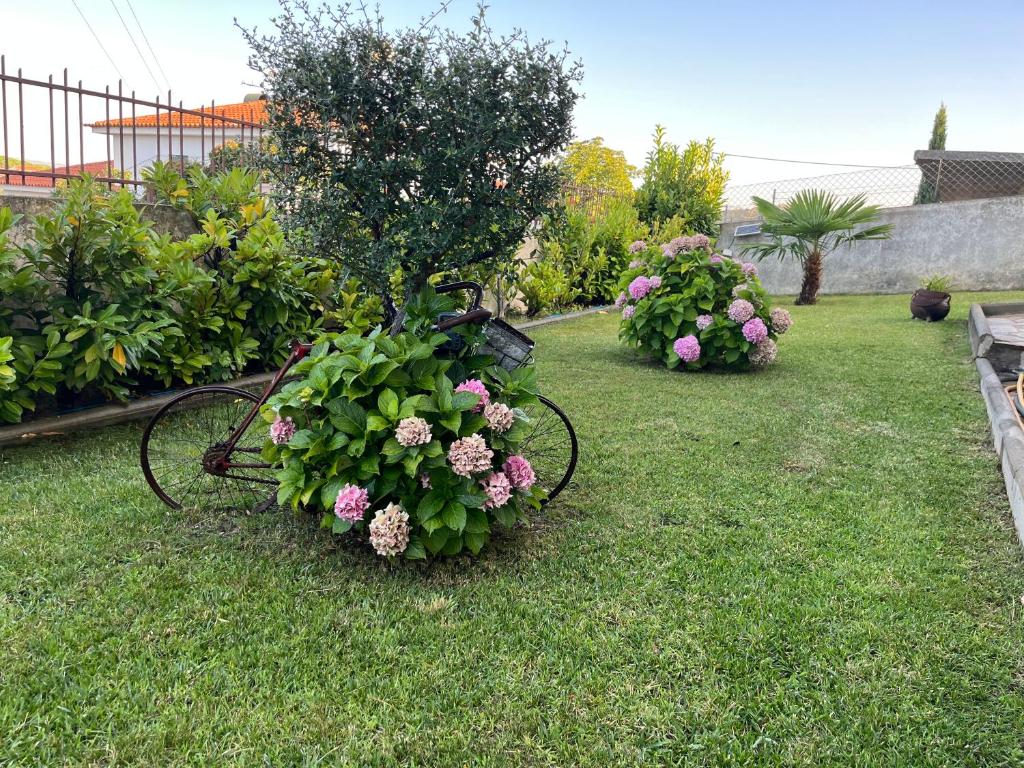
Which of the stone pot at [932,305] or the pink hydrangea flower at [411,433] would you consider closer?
the pink hydrangea flower at [411,433]

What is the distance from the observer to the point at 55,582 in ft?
7.23

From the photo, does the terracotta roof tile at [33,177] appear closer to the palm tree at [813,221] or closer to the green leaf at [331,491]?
the green leaf at [331,491]

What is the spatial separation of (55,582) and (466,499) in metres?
1.38

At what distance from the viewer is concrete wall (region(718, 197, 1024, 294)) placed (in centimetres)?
1095

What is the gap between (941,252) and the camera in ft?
37.7

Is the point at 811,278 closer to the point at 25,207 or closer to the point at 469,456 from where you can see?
the point at 469,456

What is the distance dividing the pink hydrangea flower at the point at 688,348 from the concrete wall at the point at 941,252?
8.11 metres

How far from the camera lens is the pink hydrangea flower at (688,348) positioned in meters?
5.66

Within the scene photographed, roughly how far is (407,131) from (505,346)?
104 centimetres

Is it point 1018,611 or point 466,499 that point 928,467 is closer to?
point 1018,611

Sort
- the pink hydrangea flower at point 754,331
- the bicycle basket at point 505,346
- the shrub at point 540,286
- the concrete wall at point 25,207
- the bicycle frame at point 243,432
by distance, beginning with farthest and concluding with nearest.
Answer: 1. the shrub at point 540,286
2. the pink hydrangea flower at point 754,331
3. the concrete wall at point 25,207
4. the bicycle frame at point 243,432
5. the bicycle basket at point 505,346

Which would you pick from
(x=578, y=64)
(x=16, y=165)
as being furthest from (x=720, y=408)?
(x=16, y=165)

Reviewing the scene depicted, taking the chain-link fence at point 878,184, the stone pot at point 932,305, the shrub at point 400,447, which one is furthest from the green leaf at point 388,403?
the chain-link fence at point 878,184

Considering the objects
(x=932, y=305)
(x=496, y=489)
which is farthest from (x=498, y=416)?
(x=932, y=305)
